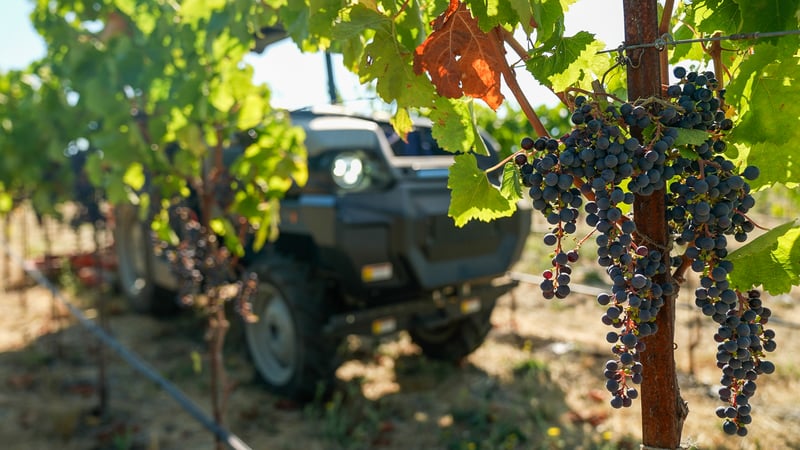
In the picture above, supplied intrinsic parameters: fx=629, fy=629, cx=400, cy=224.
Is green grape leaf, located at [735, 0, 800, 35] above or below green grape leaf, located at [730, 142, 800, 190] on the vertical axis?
above

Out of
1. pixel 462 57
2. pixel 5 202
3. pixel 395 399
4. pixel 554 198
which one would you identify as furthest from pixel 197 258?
pixel 5 202

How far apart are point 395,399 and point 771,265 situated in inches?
136

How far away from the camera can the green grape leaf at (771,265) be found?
3.30 feet

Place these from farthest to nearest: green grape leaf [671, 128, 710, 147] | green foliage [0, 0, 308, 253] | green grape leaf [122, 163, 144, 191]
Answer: green grape leaf [122, 163, 144, 191], green foliage [0, 0, 308, 253], green grape leaf [671, 128, 710, 147]

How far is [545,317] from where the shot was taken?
6195mm

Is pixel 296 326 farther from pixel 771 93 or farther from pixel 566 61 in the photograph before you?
pixel 771 93

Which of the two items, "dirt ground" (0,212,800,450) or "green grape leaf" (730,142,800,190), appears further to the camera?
"dirt ground" (0,212,800,450)

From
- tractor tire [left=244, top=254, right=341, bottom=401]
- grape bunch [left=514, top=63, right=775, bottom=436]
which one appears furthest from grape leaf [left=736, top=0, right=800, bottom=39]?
tractor tire [left=244, top=254, right=341, bottom=401]

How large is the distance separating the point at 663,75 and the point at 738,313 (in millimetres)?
455

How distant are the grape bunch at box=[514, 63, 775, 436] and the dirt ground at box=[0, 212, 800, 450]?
2428mm

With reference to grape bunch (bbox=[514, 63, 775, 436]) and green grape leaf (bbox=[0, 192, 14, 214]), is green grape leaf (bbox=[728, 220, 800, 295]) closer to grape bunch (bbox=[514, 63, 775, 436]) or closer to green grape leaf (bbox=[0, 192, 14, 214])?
grape bunch (bbox=[514, 63, 775, 436])

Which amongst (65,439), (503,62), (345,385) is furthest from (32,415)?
(503,62)

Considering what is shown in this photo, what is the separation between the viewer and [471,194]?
1.15 m

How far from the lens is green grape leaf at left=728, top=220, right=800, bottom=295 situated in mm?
1005
